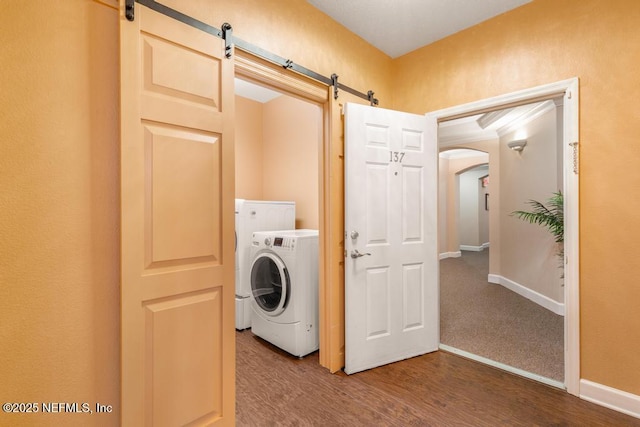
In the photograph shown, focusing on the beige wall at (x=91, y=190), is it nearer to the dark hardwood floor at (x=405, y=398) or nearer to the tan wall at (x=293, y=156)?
the dark hardwood floor at (x=405, y=398)

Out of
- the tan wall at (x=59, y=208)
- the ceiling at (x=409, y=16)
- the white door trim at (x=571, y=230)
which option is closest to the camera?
the tan wall at (x=59, y=208)

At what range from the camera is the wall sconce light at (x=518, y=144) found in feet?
13.5

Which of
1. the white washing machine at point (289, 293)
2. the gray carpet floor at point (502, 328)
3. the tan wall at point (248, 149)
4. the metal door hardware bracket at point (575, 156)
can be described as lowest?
the gray carpet floor at point (502, 328)

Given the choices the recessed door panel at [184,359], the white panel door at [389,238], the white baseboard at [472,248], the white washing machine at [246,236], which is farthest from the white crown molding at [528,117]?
the white baseboard at [472,248]

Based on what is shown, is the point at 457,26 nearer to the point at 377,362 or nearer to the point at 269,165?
the point at 269,165

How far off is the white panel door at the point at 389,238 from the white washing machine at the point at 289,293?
0.43 metres

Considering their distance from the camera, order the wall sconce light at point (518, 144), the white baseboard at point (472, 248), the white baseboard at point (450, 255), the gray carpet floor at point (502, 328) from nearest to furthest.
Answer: the gray carpet floor at point (502, 328), the wall sconce light at point (518, 144), the white baseboard at point (450, 255), the white baseboard at point (472, 248)

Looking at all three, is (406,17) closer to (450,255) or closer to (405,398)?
(405,398)

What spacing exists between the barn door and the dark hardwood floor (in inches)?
18.0

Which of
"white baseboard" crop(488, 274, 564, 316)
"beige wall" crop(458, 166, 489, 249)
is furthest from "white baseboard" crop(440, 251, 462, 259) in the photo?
"white baseboard" crop(488, 274, 564, 316)

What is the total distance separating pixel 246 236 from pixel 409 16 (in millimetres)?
2370

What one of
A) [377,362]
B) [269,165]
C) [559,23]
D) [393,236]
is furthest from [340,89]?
[377,362]

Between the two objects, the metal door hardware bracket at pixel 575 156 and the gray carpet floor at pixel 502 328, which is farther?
the gray carpet floor at pixel 502 328

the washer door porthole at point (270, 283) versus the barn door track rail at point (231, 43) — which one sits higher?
the barn door track rail at point (231, 43)
